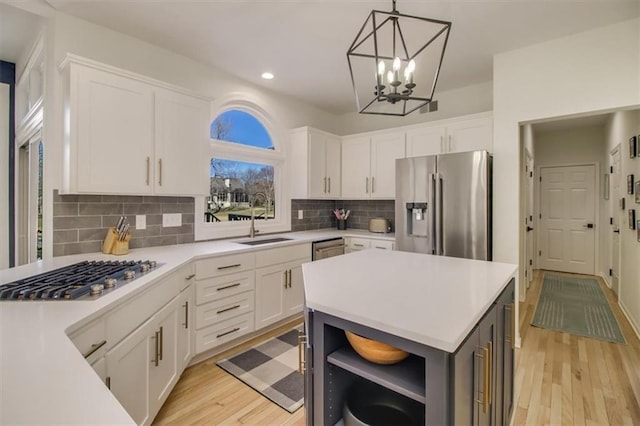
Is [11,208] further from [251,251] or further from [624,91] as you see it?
[624,91]

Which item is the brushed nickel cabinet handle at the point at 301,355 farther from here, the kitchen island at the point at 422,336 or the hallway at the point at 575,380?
the hallway at the point at 575,380

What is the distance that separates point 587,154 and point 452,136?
13.2 feet

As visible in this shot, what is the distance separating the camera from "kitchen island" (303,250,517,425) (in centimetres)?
94

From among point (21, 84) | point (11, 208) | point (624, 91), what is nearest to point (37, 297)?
point (11, 208)

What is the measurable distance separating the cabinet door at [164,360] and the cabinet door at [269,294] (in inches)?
36.0

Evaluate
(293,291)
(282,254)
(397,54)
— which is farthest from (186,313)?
(397,54)

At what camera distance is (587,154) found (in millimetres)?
5578

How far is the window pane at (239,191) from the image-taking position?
11.0ft

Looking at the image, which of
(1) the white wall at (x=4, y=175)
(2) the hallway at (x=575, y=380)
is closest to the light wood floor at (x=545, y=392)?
(2) the hallway at (x=575, y=380)

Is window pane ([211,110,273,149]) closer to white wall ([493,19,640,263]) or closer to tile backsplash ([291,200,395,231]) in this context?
tile backsplash ([291,200,395,231])

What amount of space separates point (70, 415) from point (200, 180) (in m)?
2.37

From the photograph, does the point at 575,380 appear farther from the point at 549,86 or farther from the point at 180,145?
the point at 180,145

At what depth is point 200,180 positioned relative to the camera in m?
2.79

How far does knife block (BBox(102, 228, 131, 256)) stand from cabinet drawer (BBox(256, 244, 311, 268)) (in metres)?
1.06
